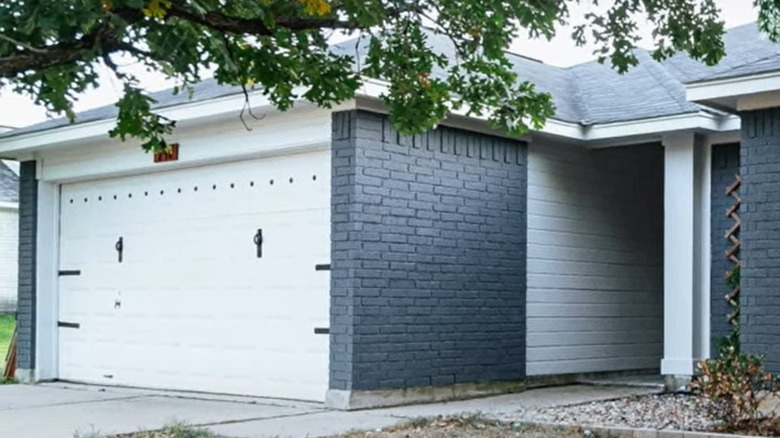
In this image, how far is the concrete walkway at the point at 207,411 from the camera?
7738 mm

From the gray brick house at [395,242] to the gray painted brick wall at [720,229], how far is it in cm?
2

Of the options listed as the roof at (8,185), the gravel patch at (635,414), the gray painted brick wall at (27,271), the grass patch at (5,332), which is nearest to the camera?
the gravel patch at (635,414)

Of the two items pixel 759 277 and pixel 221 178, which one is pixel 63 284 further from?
pixel 759 277

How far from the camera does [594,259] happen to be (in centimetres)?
1171

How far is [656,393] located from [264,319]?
376cm

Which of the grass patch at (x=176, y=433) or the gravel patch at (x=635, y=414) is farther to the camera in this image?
the gravel patch at (x=635, y=414)

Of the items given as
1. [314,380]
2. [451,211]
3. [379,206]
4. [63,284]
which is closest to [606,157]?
[451,211]

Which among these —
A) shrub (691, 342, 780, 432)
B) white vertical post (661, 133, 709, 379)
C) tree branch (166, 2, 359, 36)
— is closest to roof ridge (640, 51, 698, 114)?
white vertical post (661, 133, 709, 379)

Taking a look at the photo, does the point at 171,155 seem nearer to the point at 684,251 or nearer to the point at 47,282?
the point at 47,282

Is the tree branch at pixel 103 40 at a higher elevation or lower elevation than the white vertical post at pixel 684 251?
higher

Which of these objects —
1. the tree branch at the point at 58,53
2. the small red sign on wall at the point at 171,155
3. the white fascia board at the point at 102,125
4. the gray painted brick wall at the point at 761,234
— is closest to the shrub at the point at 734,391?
the gray painted brick wall at the point at 761,234

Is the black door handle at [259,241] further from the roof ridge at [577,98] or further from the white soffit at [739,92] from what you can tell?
the white soffit at [739,92]

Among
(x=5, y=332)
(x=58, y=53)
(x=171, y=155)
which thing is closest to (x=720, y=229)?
(x=171, y=155)

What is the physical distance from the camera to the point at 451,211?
996cm
